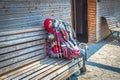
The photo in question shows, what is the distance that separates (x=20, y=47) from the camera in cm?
254

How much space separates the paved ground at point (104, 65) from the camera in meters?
3.27

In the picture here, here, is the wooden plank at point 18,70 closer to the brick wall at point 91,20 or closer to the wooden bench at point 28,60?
the wooden bench at point 28,60

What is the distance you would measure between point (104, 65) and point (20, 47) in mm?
2089

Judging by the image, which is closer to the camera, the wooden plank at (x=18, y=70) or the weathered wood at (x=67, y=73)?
the wooden plank at (x=18, y=70)

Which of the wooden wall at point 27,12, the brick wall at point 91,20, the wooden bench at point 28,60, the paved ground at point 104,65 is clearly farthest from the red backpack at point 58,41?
the brick wall at point 91,20

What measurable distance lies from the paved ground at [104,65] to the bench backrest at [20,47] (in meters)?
1.02

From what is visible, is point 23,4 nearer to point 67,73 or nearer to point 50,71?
point 50,71

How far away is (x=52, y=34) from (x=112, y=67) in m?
1.63

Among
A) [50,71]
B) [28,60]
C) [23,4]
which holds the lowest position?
[50,71]

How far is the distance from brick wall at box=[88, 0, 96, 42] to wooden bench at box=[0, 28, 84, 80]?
2.86m

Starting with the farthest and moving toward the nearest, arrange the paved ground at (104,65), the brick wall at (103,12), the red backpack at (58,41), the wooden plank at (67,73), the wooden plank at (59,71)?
the brick wall at (103,12) → the paved ground at (104,65) → the red backpack at (58,41) → the wooden plank at (67,73) → the wooden plank at (59,71)

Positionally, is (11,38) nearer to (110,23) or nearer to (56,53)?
(56,53)

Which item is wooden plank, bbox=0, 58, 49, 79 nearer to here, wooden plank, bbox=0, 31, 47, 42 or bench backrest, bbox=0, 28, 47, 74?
bench backrest, bbox=0, 28, 47, 74

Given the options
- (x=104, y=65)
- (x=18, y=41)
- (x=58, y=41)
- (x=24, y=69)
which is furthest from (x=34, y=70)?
(x=104, y=65)
